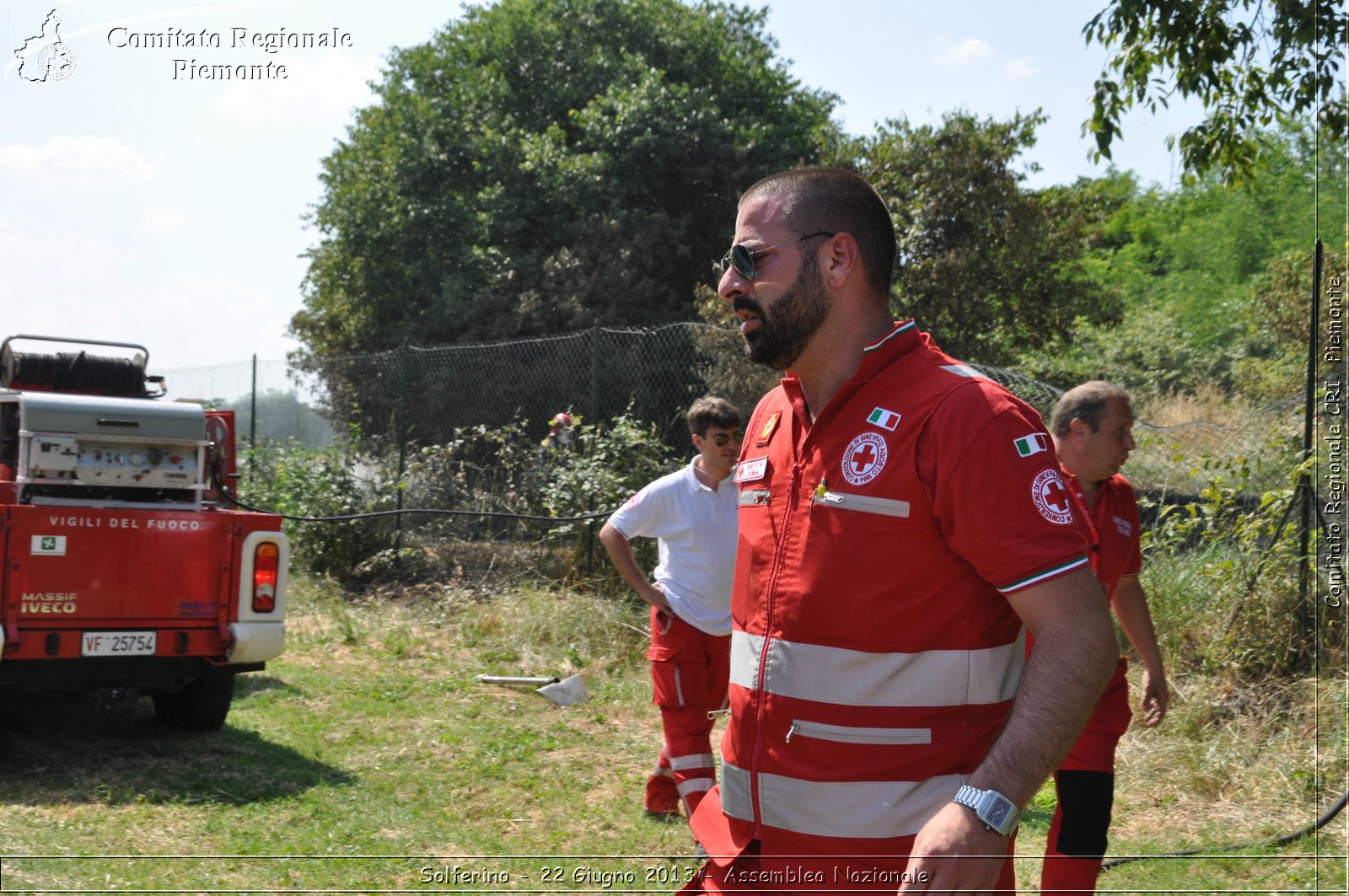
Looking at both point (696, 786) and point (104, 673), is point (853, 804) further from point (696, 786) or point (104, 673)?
point (104, 673)

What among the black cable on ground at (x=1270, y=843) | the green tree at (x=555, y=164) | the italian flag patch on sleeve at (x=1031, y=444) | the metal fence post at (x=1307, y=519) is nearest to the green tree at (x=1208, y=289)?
the green tree at (x=555, y=164)

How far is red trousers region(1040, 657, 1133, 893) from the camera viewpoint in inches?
154

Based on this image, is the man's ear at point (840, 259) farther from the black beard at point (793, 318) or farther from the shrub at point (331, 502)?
the shrub at point (331, 502)

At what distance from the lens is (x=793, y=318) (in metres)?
2.38

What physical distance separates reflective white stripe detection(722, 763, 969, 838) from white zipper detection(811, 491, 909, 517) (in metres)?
0.49

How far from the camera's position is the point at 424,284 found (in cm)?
2092

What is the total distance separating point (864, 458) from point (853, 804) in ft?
2.11

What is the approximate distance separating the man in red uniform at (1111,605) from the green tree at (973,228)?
9040 mm

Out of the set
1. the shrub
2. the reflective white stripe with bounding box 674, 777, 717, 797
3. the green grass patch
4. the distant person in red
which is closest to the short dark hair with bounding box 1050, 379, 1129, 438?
the green grass patch

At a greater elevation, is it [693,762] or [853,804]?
[853,804]

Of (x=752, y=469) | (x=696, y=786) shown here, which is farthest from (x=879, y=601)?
(x=696, y=786)

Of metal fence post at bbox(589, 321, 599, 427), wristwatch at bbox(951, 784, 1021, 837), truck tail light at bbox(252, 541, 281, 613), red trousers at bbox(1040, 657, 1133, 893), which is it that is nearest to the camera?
wristwatch at bbox(951, 784, 1021, 837)

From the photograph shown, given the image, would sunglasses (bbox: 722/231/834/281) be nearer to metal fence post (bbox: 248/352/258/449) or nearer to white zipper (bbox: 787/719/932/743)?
white zipper (bbox: 787/719/932/743)

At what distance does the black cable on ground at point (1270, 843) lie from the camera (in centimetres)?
487
